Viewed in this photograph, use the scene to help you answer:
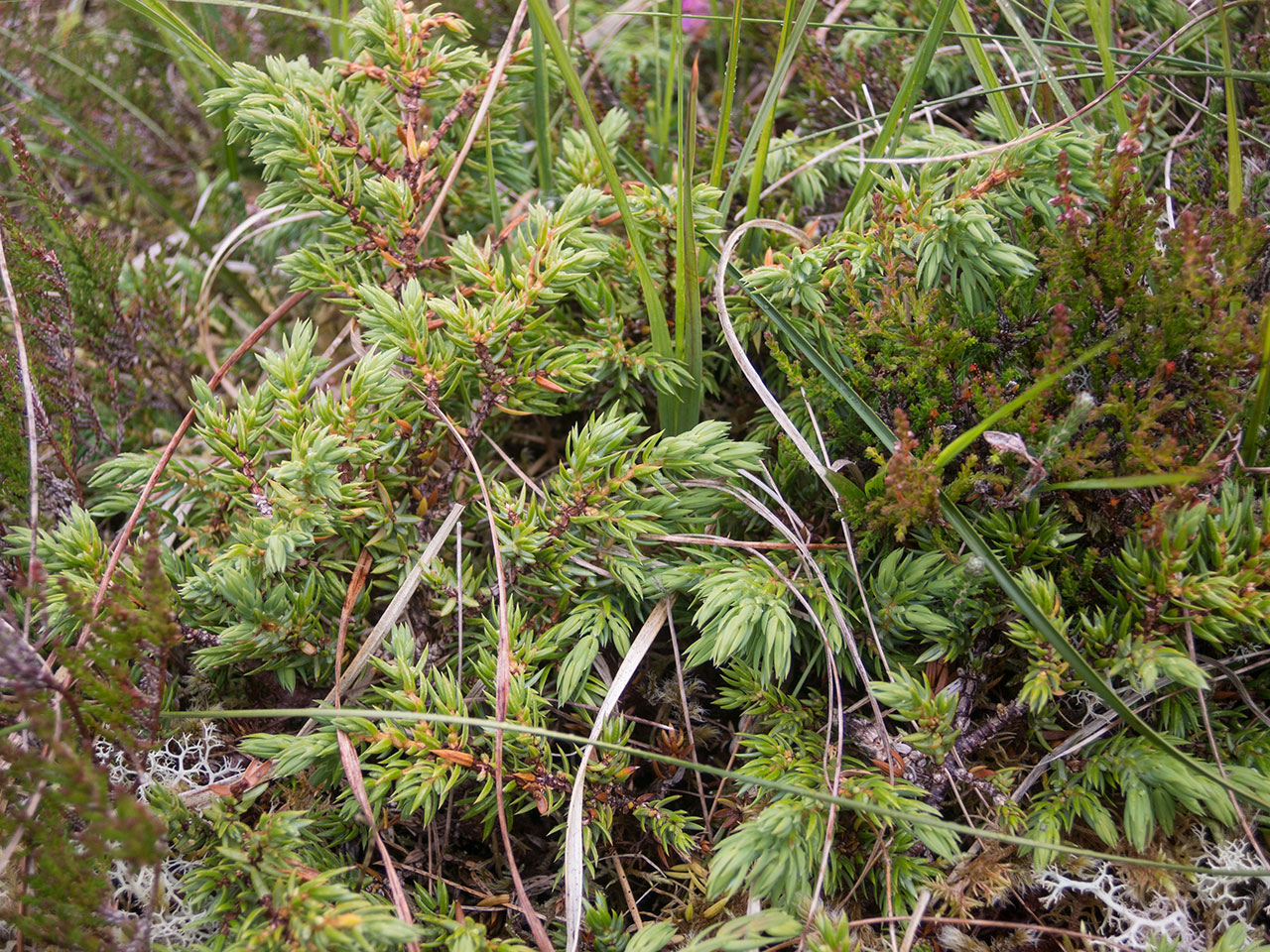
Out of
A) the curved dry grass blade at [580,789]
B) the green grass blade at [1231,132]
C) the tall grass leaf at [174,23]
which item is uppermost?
the tall grass leaf at [174,23]

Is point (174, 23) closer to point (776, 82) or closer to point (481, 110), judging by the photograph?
point (481, 110)

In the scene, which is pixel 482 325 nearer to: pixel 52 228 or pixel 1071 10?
pixel 52 228

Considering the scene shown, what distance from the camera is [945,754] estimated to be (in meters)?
1.59

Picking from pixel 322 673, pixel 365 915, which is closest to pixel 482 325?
pixel 322 673

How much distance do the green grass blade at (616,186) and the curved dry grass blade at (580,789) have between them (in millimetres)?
471

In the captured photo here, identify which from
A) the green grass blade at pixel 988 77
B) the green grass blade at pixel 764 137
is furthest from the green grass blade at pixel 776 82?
the green grass blade at pixel 988 77

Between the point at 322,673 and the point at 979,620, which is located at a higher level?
the point at 322,673

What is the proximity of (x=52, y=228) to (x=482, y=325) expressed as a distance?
1229 mm

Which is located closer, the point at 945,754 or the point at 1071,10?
the point at 945,754

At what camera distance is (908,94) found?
1.80 meters

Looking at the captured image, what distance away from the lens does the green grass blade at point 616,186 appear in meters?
1.57

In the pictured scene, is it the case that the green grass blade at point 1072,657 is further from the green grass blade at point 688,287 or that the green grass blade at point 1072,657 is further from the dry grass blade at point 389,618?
the dry grass blade at point 389,618

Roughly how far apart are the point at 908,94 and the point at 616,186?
0.65m

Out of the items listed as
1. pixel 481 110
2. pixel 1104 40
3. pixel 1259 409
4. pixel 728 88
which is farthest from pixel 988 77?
pixel 481 110
